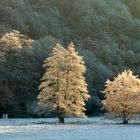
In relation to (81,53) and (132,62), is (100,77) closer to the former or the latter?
(81,53)

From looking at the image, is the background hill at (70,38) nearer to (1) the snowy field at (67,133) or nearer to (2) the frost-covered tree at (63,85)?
(2) the frost-covered tree at (63,85)

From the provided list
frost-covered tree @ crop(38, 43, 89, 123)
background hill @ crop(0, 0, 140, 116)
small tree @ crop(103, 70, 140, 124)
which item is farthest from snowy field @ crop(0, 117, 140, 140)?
background hill @ crop(0, 0, 140, 116)

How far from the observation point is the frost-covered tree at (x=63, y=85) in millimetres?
62125

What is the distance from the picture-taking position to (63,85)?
62562 millimetres

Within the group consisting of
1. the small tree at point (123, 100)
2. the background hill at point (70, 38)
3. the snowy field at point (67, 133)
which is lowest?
the snowy field at point (67, 133)

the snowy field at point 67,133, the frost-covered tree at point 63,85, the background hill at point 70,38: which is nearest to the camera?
the snowy field at point 67,133

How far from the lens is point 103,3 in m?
166

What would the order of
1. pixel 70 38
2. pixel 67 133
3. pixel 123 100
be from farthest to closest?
pixel 70 38 → pixel 123 100 → pixel 67 133

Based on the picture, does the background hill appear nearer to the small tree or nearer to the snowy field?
the small tree

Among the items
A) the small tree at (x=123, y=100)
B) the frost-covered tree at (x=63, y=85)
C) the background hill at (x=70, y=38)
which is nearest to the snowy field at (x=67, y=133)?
the small tree at (x=123, y=100)

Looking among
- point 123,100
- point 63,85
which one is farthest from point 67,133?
point 123,100

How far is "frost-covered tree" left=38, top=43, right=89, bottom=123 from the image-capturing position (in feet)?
204

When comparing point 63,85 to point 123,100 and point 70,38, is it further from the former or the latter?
point 70,38

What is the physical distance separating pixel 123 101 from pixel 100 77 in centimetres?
4112
